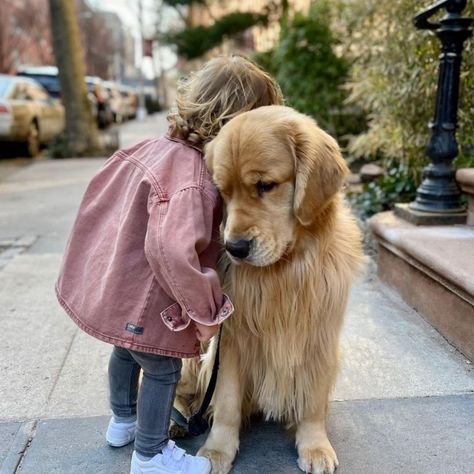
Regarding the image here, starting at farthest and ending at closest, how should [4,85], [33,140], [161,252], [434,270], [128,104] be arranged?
[128,104], [33,140], [4,85], [434,270], [161,252]

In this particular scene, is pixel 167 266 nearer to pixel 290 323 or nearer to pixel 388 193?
pixel 290 323

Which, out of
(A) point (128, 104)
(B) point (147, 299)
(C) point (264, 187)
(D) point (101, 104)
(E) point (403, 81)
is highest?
(E) point (403, 81)

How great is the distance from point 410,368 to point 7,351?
8.11 feet

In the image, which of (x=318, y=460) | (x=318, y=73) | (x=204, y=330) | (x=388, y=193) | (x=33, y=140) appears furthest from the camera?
(x=33, y=140)

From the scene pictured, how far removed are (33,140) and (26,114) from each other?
110 cm

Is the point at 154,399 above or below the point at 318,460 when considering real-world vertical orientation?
above

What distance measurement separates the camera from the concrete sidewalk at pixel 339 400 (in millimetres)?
2484

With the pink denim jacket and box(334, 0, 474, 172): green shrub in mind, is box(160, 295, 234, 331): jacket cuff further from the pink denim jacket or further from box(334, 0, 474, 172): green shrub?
box(334, 0, 474, 172): green shrub

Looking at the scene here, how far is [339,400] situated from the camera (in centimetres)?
295

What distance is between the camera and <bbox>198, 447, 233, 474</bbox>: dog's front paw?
7.93 feet

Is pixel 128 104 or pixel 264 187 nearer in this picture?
pixel 264 187

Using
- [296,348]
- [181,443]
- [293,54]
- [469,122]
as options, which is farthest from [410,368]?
[293,54]

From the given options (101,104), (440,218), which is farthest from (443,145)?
(101,104)

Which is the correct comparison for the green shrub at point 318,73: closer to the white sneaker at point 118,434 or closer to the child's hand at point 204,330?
the white sneaker at point 118,434
